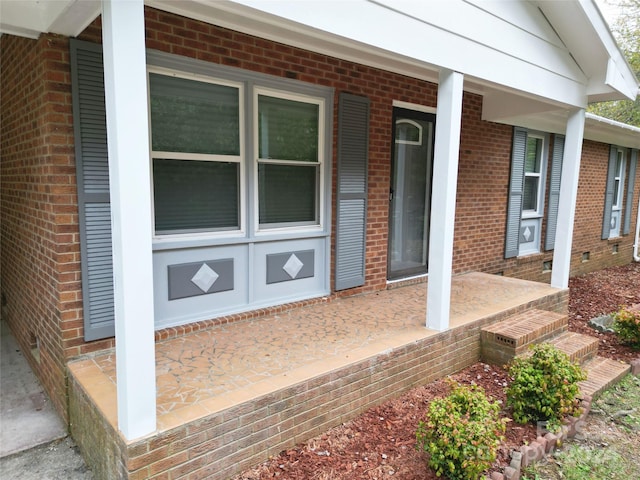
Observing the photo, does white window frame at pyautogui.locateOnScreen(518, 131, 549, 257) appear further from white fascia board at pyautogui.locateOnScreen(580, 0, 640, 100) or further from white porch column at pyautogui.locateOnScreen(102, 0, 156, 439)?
white porch column at pyautogui.locateOnScreen(102, 0, 156, 439)

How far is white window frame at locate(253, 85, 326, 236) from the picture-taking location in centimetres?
398

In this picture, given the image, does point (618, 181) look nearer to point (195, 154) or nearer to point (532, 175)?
point (532, 175)

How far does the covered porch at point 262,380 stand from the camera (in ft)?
7.64

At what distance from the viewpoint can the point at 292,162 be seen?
428 centimetres

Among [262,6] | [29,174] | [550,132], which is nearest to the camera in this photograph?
[262,6]

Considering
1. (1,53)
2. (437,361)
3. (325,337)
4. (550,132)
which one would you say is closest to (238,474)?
(325,337)

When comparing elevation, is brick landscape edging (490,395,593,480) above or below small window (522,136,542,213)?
below

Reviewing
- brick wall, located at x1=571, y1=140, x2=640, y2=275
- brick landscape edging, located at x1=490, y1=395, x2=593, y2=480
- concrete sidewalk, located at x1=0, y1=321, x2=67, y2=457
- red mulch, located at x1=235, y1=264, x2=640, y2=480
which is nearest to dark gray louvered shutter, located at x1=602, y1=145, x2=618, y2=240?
brick wall, located at x1=571, y1=140, x2=640, y2=275

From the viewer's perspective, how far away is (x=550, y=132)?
7469 mm

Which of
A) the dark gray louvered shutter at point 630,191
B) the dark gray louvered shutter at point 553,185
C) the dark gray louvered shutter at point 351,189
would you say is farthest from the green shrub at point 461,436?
the dark gray louvered shutter at point 630,191

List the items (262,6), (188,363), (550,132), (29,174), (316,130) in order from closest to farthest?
1. (262,6)
2. (188,363)
3. (29,174)
4. (316,130)
5. (550,132)

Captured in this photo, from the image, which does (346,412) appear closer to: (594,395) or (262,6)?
(594,395)

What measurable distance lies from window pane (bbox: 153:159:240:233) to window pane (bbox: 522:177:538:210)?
562 centimetres

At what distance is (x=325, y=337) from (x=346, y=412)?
670 millimetres
